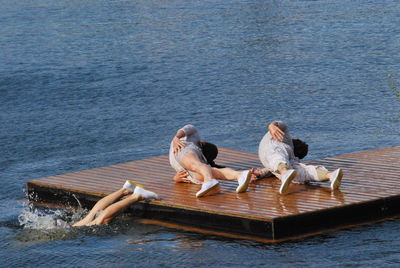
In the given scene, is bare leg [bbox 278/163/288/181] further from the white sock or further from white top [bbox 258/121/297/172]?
the white sock

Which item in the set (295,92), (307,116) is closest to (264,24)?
(295,92)

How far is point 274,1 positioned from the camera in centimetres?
4312

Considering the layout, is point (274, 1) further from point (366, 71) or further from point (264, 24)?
point (366, 71)

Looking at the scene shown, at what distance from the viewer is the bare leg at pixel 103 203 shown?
11.1 m

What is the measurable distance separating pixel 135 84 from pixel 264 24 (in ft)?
40.8

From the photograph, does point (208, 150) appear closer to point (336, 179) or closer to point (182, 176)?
point (182, 176)

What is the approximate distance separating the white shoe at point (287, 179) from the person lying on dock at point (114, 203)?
62.0 inches

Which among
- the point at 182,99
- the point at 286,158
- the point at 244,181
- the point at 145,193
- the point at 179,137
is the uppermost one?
the point at 179,137

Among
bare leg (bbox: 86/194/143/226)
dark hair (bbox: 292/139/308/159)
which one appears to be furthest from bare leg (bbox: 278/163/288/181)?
bare leg (bbox: 86/194/143/226)

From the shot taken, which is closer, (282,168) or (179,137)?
(282,168)

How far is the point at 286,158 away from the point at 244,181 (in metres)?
0.61

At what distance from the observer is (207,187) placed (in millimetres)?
11008

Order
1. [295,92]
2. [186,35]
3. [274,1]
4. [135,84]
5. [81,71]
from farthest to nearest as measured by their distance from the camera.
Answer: [274,1]
[186,35]
[81,71]
[135,84]
[295,92]

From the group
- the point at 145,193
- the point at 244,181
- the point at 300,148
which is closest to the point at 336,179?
the point at 300,148
